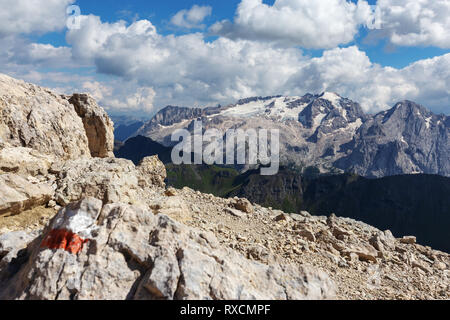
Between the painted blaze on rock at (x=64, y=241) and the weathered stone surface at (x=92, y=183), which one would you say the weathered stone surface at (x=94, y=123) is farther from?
the painted blaze on rock at (x=64, y=241)

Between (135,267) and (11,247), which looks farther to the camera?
(11,247)

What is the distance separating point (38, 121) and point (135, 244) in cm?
2255

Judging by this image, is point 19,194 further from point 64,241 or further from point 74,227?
point 64,241

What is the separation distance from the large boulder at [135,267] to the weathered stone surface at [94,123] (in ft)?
94.4

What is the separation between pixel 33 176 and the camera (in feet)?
67.9

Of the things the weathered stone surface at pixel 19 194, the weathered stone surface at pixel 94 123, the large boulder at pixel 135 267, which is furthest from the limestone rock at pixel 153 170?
the large boulder at pixel 135 267

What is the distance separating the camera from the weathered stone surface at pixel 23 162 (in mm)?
20266

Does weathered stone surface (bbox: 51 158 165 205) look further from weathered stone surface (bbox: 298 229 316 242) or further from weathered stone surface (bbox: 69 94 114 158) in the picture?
weathered stone surface (bbox: 69 94 114 158)

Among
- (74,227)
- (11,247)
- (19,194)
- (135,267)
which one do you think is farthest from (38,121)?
(135,267)

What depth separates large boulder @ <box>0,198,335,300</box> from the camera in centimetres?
973

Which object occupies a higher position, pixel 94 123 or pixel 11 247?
pixel 94 123

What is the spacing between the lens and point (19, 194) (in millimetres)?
17078

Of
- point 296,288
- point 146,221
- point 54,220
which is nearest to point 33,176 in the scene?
point 54,220

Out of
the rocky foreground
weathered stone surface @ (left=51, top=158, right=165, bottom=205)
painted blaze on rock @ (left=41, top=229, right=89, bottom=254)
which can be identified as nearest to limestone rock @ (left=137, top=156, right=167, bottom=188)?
the rocky foreground
